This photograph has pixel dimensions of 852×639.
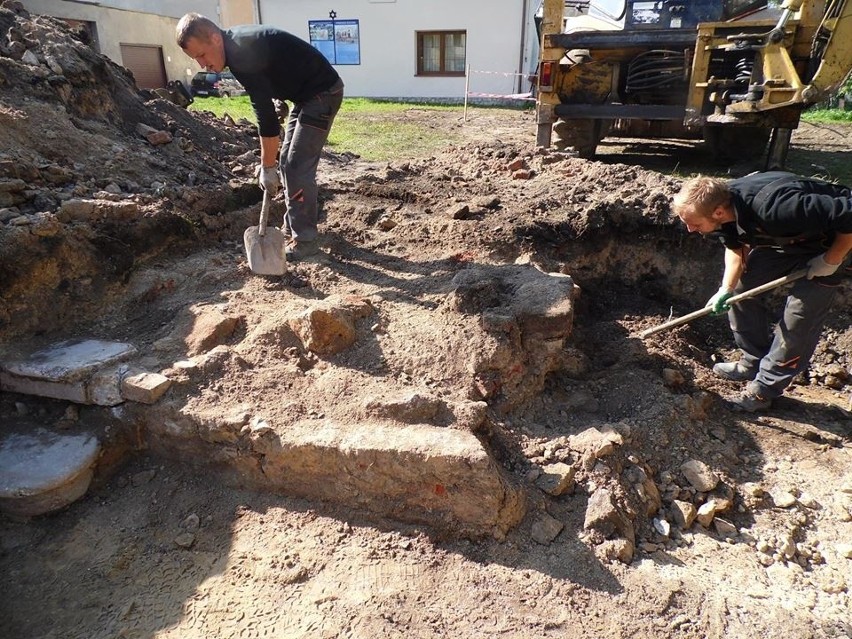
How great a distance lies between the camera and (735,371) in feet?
11.8

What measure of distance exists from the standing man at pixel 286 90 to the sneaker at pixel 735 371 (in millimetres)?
2674

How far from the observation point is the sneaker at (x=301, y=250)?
4.07m

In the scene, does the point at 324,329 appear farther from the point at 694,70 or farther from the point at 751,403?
the point at 694,70

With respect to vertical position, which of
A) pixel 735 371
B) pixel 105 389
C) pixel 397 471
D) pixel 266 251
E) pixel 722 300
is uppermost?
pixel 266 251

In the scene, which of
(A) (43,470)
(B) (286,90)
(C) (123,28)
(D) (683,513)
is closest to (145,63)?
(C) (123,28)

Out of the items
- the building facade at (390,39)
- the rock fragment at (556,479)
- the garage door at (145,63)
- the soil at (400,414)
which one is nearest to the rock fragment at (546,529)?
the soil at (400,414)

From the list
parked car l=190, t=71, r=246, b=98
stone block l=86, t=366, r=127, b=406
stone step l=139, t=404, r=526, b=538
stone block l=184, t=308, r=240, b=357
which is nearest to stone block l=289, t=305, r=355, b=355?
stone block l=184, t=308, r=240, b=357

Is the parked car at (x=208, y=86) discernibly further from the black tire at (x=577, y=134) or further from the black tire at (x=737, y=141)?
the black tire at (x=737, y=141)

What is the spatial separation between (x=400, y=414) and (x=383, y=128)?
27.6 feet

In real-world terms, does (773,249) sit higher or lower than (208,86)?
lower

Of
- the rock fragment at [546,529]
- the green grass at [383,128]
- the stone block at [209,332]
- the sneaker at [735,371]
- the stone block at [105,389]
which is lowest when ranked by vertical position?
the rock fragment at [546,529]

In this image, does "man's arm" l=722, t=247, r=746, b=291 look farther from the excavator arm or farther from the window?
the window

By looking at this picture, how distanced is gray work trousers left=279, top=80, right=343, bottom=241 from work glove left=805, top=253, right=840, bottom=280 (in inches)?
111

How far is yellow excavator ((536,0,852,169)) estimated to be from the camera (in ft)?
18.1
